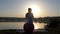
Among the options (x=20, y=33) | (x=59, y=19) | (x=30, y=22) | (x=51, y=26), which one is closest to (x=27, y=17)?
(x=30, y=22)

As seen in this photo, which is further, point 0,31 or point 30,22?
point 0,31

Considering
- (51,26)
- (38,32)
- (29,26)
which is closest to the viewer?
(29,26)

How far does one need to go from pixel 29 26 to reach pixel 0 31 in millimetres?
1427

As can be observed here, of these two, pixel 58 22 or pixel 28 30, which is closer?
pixel 28 30

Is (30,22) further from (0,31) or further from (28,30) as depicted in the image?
(0,31)

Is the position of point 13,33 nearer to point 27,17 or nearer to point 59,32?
point 27,17

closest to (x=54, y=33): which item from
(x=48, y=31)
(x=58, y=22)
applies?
(x=48, y=31)

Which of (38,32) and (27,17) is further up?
(27,17)

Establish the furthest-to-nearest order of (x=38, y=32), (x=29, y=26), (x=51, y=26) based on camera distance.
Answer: (x=51, y=26)
(x=38, y=32)
(x=29, y=26)

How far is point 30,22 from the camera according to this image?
774 cm

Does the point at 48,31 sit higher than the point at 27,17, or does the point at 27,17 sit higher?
the point at 27,17

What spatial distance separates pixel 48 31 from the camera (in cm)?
844

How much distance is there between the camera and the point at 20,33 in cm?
800

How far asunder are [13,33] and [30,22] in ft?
3.21
